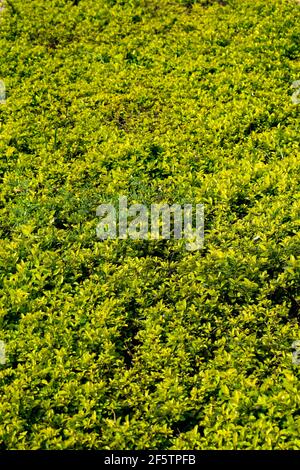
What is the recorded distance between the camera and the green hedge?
3.53m

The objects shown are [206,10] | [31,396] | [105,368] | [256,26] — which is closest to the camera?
[31,396]

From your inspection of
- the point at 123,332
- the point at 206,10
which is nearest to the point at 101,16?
the point at 206,10

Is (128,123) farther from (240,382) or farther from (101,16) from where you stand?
(240,382)

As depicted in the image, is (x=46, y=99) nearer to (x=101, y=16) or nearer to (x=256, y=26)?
(x=101, y=16)

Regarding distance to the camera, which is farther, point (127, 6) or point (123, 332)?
point (127, 6)

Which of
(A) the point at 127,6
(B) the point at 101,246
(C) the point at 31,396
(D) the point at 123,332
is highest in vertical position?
(A) the point at 127,6

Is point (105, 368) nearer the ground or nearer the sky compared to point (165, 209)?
nearer the ground

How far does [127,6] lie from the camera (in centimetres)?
807

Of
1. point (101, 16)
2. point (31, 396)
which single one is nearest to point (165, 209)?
point (31, 396)

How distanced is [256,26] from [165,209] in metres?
3.69

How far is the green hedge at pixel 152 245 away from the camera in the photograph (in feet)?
11.6

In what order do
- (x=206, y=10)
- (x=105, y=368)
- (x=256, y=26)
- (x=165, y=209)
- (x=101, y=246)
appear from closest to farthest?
(x=105, y=368)
(x=101, y=246)
(x=165, y=209)
(x=256, y=26)
(x=206, y=10)

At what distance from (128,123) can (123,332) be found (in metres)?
2.79

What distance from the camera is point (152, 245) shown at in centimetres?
457
